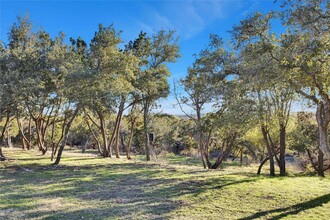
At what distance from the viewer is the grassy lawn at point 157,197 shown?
7.24 metres

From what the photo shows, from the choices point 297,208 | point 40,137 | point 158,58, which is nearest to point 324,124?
point 297,208

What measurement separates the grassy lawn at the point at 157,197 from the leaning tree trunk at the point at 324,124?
1.61 meters

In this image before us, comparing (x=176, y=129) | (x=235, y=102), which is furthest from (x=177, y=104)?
(x=176, y=129)

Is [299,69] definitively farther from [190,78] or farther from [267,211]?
[190,78]

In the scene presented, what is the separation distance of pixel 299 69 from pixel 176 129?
31359 mm

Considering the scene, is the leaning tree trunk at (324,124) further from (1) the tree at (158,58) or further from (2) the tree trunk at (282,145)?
(1) the tree at (158,58)

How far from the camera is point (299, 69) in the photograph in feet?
24.3

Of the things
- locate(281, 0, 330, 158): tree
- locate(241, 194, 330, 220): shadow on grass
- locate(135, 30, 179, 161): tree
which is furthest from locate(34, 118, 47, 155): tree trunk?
locate(281, 0, 330, 158): tree

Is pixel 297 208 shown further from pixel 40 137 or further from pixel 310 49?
pixel 40 137

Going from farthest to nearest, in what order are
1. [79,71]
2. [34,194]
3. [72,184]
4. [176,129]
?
1. [176,129]
2. [79,71]
3. [72,184]
4. [34,194]

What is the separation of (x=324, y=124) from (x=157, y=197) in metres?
5.51

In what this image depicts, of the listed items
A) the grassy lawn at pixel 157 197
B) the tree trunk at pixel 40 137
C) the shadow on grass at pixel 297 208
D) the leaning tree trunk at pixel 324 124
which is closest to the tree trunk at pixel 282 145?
the grassy lawn at pixel 157 197

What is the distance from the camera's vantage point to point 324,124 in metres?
8.29

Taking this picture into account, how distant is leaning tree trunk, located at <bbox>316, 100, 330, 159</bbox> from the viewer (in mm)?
8028
